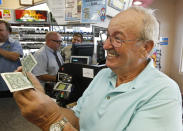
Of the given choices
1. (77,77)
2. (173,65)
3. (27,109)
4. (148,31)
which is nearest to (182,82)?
(173,65)

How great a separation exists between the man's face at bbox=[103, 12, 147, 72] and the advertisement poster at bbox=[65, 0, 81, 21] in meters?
0.90

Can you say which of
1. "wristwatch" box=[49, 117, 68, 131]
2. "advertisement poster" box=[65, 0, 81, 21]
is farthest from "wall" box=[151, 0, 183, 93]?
"wristwatch" box=[49, 117, 68, 131]

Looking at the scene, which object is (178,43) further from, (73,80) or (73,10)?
(73,80)

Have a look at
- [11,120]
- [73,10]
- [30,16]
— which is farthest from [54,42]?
[30,16]

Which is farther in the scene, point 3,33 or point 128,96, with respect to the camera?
point 3,33

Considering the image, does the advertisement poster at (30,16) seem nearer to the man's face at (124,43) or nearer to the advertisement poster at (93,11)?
the advertisement poster at (93,11)

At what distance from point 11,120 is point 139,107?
274cm

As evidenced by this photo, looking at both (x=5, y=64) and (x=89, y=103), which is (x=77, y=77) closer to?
(x=89, y=103)

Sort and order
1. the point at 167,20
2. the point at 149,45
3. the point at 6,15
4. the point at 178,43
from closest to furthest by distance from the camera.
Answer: the point at 149,45
the point at 6,15
the point at 178,43
the point at 167,20

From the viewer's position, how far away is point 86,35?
487cm

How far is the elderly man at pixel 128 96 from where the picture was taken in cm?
73

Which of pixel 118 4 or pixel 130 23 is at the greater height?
pixel 118 4

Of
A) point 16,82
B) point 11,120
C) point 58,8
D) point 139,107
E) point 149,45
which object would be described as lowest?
point 11,120

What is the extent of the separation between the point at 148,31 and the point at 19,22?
4.55m
